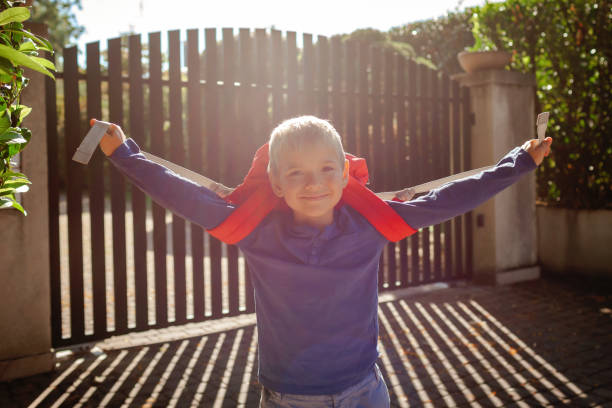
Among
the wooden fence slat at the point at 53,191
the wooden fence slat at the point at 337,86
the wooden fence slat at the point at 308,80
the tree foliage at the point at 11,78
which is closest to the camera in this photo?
the tree foliage at the point at 11,78

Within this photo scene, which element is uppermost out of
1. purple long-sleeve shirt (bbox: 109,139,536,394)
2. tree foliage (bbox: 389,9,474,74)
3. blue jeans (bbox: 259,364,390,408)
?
tree foliage (bbox: 389,9,474,74)

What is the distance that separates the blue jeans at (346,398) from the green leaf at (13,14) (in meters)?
1.43

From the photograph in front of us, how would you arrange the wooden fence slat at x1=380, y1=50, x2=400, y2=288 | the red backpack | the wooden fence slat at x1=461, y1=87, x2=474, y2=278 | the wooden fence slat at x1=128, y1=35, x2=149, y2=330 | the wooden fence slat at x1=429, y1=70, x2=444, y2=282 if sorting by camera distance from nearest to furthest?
the red backpack < the wooden fence slat at x1=128, y1=35, x2=149, y2=330 < the wooden fence slat at x1=380, y1=50, x2=400, y2=288 < the wooden fence slat at x1=429, y1=70, x2=444, y2=282 < the wooden fence slat at x1=461, y1=87, x2=474, y2=278

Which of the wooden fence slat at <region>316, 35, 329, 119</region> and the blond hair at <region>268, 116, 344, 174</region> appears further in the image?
the wooden fence slat at <region>316, 35, 329, 119</region>

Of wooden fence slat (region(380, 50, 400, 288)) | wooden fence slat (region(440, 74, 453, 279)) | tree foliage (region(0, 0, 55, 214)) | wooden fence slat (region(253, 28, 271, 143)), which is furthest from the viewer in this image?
wooden fence slat (region(440, 74, 453, 279))

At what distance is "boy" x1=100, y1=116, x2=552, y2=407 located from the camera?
180cm

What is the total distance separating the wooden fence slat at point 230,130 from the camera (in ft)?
16.0

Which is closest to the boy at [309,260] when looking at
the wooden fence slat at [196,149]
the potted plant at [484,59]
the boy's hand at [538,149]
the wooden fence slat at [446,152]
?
the boy's hand at [538,149]

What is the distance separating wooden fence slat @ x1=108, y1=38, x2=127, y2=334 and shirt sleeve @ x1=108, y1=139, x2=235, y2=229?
8.86 ft

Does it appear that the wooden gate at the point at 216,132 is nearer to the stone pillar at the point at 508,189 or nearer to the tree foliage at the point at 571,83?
the stone pillar at the point at 508,189

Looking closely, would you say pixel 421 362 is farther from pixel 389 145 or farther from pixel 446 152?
pixel 446 152

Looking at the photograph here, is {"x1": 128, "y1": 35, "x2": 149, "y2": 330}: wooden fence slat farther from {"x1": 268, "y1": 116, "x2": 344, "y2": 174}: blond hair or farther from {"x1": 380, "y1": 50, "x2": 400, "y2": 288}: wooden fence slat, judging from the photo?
{"x1": 268, "y1": 116, "x2": 344, "y2": 174}: blond hair

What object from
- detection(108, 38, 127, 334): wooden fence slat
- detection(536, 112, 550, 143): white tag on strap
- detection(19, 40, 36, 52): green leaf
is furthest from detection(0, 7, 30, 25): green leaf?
detection(108, 38, 127, 334): wooden fence slat

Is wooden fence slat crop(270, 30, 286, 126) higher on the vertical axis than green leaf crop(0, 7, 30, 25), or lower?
higher
